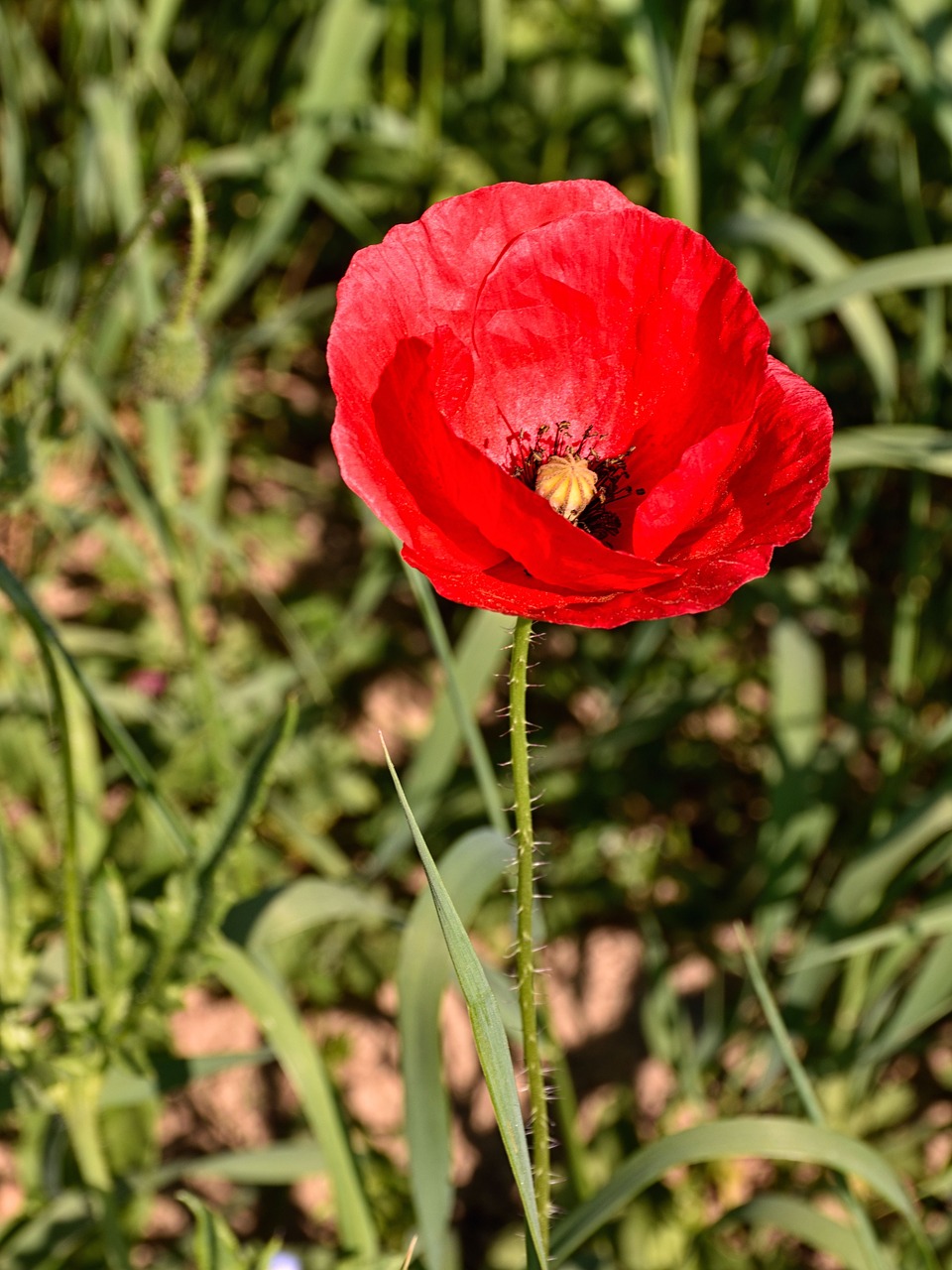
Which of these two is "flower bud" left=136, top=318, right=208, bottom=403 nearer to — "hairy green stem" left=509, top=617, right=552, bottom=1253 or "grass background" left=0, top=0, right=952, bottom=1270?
"grass background" left=0, top=0, right=952, bottom=1270

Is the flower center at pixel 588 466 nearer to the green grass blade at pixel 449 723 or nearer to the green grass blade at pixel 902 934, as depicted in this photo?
the green grass blade at pixel 449 723

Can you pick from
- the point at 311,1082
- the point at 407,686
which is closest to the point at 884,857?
the point at 311,1082

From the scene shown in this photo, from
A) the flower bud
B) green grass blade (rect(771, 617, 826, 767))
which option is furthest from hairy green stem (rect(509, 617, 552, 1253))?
green grass blade (rect(771, 617, 826, 767))

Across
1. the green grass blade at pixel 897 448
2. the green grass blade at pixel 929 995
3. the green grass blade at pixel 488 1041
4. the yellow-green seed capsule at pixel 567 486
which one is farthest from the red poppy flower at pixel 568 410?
the green grass blade at pixel 929 995

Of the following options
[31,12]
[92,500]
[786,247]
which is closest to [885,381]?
[786,247]

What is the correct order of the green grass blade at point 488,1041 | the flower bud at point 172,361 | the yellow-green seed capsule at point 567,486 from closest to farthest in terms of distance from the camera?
the green grass blade at point 488,1041 < the yellow-green seed capsule at point 567,486 < the flower bud at point 172,361

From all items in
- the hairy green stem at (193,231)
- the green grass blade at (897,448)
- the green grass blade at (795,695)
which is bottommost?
the green grass blade at (795,695)
